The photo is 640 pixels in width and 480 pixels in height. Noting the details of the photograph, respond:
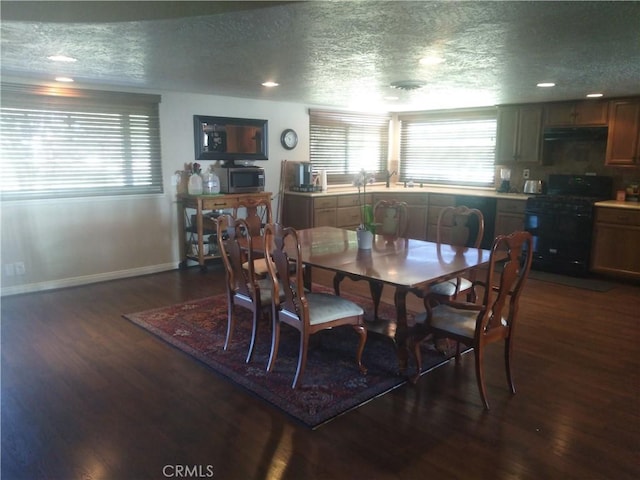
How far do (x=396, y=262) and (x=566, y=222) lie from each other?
11.0 feet

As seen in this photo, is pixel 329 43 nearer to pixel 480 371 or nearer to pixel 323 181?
pixel 480 371

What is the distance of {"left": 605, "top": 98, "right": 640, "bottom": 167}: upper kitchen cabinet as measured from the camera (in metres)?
5.27

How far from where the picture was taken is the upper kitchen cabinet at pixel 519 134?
6078 millimetres

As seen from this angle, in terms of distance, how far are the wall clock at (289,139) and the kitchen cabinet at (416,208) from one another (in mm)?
1459

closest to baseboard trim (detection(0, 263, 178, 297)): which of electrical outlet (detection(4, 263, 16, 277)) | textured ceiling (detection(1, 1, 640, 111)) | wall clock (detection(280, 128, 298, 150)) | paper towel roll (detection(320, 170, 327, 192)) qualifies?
electrical outlet (detection(4, 263, 16, 277))

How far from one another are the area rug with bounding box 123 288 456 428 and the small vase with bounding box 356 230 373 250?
65 centimetres

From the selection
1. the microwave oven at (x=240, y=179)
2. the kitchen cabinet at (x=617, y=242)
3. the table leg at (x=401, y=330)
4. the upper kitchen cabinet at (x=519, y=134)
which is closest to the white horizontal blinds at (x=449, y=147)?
the upper kitchen cabinet at (x=519, y=134)

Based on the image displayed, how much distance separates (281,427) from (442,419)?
2.83 feet

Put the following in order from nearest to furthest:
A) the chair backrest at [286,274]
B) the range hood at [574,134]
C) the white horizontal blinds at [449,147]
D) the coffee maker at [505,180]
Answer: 1. the chair backrest at [286,274]
2. the range hood at [574,134]
3. the coffee maker at [505,180]
4. the white horizontal blinds at [449,147]

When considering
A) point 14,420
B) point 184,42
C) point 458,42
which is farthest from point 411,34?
point 14,420

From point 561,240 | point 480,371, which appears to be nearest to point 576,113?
point 561,240

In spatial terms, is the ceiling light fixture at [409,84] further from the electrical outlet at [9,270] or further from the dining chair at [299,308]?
the electrical outlet at [9,270]

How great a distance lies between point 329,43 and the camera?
9.77 feet

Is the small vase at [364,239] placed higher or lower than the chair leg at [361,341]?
higher
